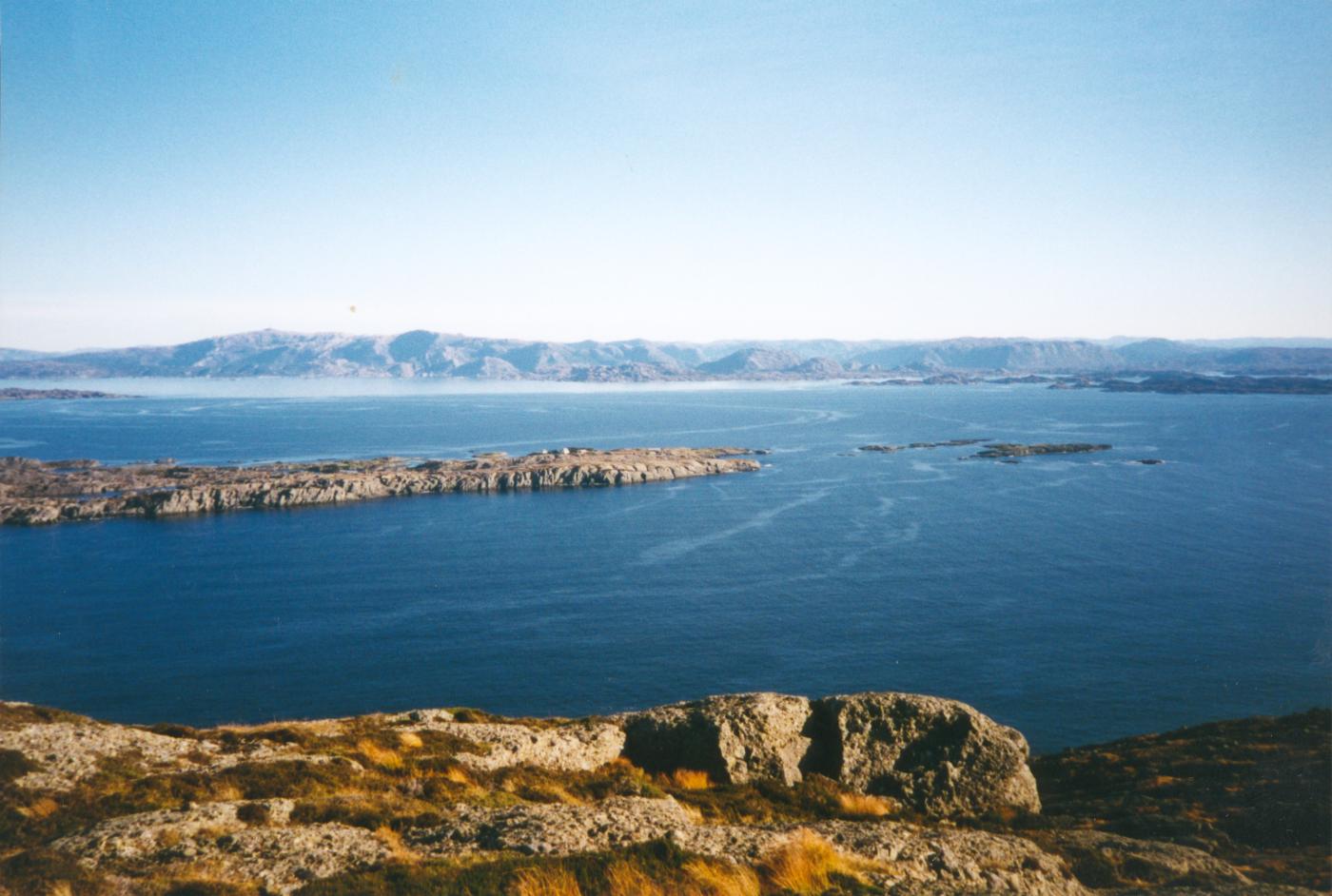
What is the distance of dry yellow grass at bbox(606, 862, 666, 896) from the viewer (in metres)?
11.7

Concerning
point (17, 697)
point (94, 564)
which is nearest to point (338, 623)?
point (17, 697)

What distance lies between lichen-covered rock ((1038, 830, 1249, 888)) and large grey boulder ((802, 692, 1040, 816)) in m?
5.14

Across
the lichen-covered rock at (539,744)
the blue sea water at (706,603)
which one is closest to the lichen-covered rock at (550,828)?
the lichen-covered rock at (539,744)

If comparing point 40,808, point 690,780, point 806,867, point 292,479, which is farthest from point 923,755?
point 292,479

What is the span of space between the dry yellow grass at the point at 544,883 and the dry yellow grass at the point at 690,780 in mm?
11874

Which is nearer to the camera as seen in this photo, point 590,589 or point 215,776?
point 215,776

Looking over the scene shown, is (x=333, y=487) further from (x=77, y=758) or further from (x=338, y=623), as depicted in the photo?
(x=77, y=758)

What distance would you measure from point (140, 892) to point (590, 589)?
66.6 meters

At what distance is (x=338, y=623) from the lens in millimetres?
69000

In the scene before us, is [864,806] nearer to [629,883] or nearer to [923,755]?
[923,755]

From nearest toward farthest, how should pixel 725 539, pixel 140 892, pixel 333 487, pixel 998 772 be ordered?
1. pixel 140 892
2. pixel 998 772
3. pixel 725 539
4. pixel 333 487

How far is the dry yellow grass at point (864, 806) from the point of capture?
22.2 meters

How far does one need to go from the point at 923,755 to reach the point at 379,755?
1866 cm

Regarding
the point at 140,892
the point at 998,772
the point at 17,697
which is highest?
the point at 140,892
